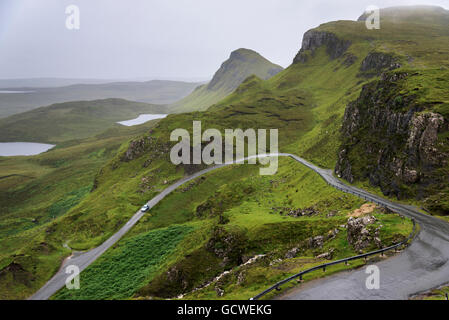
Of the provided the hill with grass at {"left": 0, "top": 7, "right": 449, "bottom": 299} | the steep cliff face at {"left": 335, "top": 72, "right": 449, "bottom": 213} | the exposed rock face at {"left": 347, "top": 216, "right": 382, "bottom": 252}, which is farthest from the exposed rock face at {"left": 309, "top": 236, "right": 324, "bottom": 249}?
the steep cliff face at {"left": 335, "top": 72, "right": 449, "bottom": 213}

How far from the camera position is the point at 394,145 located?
5250 centimetres

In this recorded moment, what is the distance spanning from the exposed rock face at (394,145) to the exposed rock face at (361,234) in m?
16.7

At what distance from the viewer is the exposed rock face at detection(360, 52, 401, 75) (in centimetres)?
14193

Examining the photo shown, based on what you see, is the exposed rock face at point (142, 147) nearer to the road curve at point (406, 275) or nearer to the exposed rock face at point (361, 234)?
the exposed rock face at point (361, 234)

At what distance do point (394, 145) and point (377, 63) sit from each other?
122997mm

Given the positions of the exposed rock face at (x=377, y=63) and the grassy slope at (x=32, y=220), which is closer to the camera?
the grassy slope at (x=32, y=220)

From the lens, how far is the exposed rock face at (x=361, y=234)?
29.6 metres

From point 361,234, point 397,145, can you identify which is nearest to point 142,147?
point 397,145

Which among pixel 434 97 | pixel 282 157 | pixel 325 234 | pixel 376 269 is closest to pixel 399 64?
pixel 282 157

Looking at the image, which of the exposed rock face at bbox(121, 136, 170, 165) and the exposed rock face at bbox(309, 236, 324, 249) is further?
the exposed rock face at bbox(121, 136, 170, 165)

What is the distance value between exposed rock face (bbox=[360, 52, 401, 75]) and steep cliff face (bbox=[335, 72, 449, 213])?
81.6 meters

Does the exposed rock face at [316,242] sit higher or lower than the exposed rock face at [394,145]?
lower

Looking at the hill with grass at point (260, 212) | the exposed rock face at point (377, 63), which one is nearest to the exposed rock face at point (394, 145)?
the hill with grass at point (260, 212)

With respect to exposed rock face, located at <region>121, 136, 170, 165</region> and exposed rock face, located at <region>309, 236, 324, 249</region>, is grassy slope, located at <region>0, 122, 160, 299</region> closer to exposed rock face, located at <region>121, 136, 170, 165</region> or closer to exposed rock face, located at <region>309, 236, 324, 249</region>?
exposed rock face, located at <region>121, 136, 170, 165</region>
